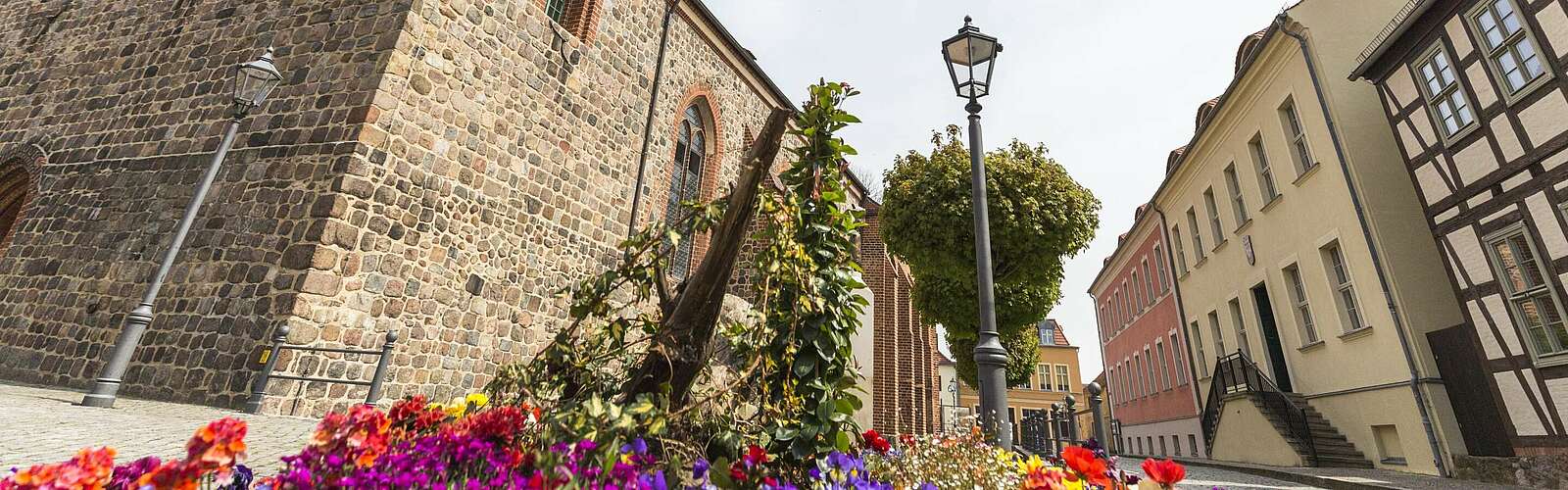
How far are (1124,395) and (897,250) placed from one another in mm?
17480

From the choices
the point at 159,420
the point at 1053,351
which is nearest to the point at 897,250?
the point at 159,420

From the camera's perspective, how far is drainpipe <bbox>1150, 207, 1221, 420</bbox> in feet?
55.5

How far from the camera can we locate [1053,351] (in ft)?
156

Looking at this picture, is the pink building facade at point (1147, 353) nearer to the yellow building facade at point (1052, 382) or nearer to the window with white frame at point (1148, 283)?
the window with white frame at point (1148, 283)

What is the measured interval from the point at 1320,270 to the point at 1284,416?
273cm

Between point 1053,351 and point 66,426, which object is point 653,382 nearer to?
point 66,426

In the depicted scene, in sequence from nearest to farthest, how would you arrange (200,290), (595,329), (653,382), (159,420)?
(653,382) → (595,329) → (159,420) → (200,290)

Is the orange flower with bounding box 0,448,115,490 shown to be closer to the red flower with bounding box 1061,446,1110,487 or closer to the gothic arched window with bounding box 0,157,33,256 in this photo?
the red flower with bounding box 1061,446,1110,487

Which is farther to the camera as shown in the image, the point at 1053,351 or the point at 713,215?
the point at 1053,351

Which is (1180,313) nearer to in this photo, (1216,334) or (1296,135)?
(1216,334)

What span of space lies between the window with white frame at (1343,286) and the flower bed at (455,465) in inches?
432

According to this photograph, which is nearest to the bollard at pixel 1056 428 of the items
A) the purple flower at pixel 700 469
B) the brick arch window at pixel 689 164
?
the brick arch window at pixel 689 164

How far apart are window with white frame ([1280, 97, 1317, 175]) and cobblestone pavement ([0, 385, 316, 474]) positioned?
15067mm

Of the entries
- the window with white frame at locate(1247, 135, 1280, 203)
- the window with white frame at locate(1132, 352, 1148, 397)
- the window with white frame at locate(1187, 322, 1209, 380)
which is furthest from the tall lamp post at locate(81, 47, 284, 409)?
the window with white frame at locate(1132, 352, 1148, 397)
